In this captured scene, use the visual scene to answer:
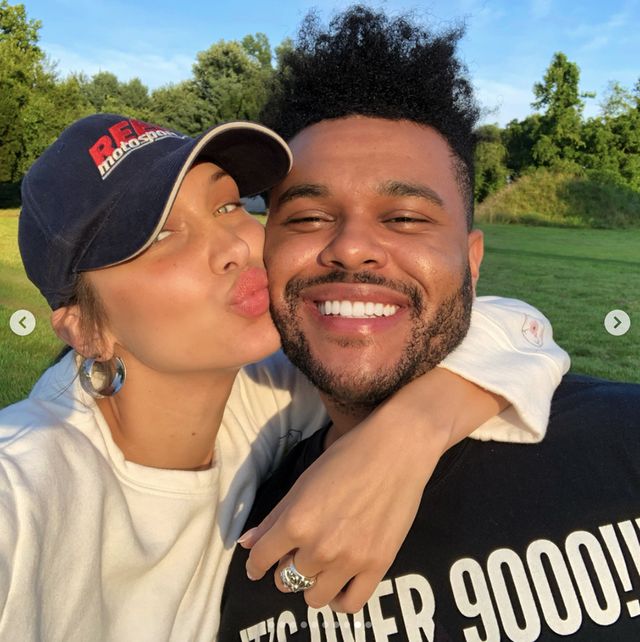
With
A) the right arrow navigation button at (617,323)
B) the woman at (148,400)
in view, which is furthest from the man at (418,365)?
the right arrow navigation button at (617,323)

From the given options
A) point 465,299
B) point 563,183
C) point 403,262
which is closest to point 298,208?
point 403,262

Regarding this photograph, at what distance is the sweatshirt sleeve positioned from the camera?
1.83 meters

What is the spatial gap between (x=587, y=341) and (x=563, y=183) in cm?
1718

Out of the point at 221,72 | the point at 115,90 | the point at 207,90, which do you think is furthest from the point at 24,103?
the point at 115,90

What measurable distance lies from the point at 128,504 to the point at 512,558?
108 centimetres

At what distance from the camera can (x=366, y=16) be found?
2.74 metres

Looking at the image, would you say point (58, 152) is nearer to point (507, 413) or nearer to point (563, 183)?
point (507, 413)

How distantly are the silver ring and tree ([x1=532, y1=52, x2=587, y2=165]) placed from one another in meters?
26.5

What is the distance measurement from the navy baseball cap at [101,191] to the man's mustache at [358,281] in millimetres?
474

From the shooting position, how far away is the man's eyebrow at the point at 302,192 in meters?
2.15

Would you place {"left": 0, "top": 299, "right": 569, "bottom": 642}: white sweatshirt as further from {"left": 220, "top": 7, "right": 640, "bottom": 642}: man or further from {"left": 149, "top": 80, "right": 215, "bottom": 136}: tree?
{"left": 149, "top": 80, "right": 215, "bottom": 136}: tree

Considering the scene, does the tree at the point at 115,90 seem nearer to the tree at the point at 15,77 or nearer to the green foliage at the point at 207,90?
the green foliage at the point at 207,90

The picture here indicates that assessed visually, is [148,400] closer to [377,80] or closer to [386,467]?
[386,467]

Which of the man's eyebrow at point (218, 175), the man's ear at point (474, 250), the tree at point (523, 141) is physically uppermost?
the tree at point (523, 141)
